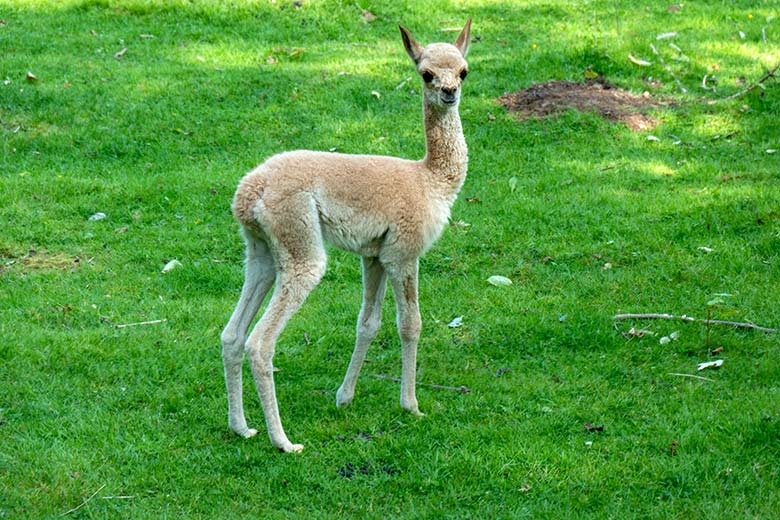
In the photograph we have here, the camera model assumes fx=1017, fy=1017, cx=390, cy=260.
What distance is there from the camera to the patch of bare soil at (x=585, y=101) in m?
11.5

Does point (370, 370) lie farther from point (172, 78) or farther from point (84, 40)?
point (84, 40)

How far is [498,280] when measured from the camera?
28.1 feet

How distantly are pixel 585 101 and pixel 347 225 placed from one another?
633 centimetres

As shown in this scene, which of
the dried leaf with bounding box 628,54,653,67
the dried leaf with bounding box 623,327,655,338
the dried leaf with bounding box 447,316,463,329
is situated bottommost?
the dried leaf with bounding box 447,316,463,329

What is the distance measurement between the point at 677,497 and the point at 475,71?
25.7 feet

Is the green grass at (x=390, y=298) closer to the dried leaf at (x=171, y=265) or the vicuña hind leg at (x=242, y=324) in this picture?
the dried leaf at (x=171, y=265)

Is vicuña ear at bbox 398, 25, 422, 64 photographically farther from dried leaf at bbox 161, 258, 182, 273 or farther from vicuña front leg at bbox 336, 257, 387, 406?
dried leaf at bbox 161, 258, 182, 273

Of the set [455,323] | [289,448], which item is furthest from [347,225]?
[455,323]

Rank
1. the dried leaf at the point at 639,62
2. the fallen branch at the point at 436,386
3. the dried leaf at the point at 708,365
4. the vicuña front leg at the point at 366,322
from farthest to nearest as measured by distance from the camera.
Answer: the dried leaf at the point at 639,62 → the dried leaf at the point at 708,365 → the fallen branch at the point at 436,386 → the vicuña front leg at the point at 366,322

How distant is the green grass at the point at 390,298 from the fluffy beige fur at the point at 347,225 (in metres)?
0.54

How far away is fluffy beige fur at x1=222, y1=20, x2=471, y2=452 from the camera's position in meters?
5.98

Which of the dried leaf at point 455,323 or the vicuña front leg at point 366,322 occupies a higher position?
the vicuña front leg at point 366,322

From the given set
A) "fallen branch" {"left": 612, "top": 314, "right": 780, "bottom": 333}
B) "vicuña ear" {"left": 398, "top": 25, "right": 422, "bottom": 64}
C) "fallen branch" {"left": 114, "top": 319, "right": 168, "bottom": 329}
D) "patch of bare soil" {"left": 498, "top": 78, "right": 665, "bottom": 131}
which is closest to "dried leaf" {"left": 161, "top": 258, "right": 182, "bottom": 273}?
"fallen branch" {"left": 114, "top": 319, "right": 168, "bottom": 329}

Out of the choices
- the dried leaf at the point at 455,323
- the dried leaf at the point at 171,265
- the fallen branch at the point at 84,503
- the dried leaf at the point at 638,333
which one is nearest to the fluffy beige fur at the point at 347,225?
the fallen branch at the point at 84,503
